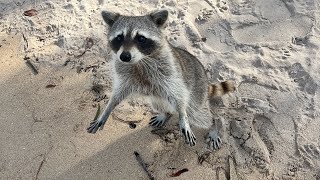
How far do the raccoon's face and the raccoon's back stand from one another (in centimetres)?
31

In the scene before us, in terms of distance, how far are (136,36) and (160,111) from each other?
2.90ft

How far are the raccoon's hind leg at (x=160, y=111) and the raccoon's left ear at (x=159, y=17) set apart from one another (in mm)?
645

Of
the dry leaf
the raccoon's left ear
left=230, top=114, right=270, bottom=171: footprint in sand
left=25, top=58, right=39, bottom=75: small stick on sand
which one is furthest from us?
the dry leaf

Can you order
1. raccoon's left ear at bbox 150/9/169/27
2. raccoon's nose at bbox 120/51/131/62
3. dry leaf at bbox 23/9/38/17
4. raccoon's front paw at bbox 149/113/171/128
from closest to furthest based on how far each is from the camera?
raccoon's nose at bbox 120/51/131/62 < raccoon's left ear at bbox 150/9/169/27 < raccoon's front paw at bbox 149/113/171/128 < dry leaf at bbox 23/9/38/17

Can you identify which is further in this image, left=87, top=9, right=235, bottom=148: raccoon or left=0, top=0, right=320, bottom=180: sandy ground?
left=0, top=0, right=320, bottom=180: sandy ground

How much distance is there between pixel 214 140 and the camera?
151 inches

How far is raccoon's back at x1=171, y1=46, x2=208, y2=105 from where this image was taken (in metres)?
3.70

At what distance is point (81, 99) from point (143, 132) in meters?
0.71

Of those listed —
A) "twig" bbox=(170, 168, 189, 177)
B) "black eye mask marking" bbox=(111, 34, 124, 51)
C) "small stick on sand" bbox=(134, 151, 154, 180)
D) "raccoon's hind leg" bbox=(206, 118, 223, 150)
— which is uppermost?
"black eye mask marking" bbox=(111, 34, 124, 51)

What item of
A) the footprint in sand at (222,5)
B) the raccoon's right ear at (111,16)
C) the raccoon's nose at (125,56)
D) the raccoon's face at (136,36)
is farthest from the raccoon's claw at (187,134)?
the footprint in sand at (222,5)

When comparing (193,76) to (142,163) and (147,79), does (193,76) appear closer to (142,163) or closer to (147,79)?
(147,79)

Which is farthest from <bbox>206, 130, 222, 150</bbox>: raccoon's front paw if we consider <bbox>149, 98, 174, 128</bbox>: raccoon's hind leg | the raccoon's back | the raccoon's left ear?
the raccoon's left ear

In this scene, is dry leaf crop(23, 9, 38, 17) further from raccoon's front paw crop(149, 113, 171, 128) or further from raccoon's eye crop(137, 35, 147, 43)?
raccoon's eye crop(137, 35, 147, 43)

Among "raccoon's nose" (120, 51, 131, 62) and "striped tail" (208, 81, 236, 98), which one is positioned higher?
"raccoon's nose" (120, 51, 131, 62)
